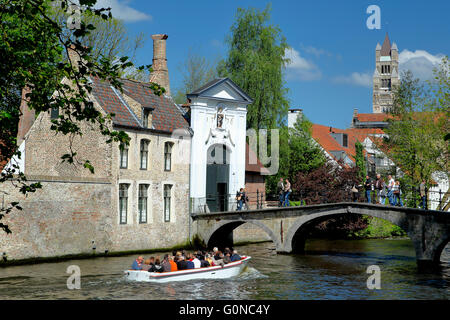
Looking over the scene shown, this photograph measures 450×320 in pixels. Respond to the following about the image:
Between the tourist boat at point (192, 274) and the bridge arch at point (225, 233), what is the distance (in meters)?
7.34

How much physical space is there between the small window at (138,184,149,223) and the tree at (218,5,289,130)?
532 inches

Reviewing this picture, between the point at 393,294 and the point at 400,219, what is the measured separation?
7.13 meters

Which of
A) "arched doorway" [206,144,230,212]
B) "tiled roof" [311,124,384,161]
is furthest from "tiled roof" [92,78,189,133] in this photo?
"tiled roof" [311,124,384,161]

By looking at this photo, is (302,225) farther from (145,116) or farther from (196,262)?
(196,262)

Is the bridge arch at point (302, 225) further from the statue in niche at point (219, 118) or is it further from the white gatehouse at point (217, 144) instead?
the statue in niche at point (219, 118)

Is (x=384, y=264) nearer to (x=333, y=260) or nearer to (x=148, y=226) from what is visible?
(x=333, y=260)

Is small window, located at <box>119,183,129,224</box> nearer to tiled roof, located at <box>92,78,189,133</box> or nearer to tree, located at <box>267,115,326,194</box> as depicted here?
tiled roof, located at <box>92,78,189,133</box>

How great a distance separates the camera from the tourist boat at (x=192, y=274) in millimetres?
21344

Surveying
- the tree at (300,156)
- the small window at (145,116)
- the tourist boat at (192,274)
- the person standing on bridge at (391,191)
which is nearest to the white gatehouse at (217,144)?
the small window at (145,116)

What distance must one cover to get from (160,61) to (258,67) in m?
9.89

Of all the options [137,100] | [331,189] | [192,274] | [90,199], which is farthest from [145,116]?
[331,189]

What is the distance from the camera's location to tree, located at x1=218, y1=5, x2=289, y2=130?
142 ft

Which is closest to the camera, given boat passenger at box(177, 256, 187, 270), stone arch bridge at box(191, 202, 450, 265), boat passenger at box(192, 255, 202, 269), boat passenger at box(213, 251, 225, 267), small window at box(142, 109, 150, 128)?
boat passenger at box(177, 256, 187, 270)
